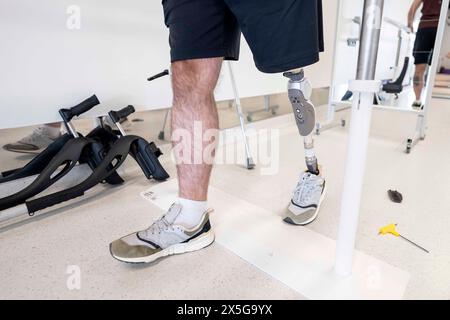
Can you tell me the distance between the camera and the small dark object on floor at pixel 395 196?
1.29 meters

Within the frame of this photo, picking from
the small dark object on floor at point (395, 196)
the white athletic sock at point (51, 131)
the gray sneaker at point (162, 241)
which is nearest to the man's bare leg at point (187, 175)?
the gray sneaker at point (162, 241)

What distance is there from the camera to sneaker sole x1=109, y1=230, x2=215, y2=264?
0.86 metres

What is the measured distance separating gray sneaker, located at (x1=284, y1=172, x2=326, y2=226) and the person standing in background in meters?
1.59

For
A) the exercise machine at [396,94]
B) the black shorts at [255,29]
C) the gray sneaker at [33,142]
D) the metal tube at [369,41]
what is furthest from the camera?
the exercise machine at [396,94]

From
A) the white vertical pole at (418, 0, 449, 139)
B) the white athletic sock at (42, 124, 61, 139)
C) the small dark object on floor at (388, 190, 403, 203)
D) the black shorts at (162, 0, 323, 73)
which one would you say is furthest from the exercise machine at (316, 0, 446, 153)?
the white athletic sock at (42, 124, 61, 139)

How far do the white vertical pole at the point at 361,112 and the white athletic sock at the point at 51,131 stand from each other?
1631 mm

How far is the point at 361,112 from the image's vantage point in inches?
25.6

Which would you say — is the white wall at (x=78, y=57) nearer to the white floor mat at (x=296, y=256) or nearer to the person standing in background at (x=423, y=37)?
the white floor mat at (x=296, y=256)

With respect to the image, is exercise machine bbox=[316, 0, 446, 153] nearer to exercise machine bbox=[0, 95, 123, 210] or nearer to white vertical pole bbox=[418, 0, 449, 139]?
white vertical pole bbox=[418, 0, 449, 139]

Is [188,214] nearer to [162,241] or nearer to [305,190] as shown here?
[162,241]

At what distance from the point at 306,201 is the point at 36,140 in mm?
1538

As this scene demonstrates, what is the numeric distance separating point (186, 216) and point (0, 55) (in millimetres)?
999

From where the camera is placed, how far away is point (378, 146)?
2.11 m

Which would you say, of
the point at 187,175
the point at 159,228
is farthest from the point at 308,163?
the point at 159,228
